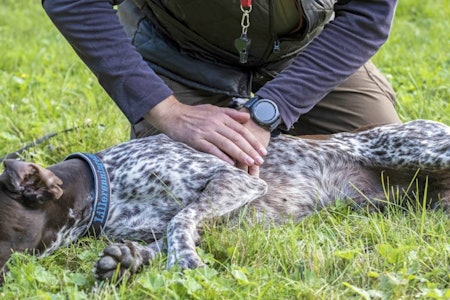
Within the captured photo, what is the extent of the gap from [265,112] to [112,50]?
0.83 meters

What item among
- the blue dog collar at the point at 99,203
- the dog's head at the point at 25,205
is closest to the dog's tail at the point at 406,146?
the blue dog collar at the point at 99,203

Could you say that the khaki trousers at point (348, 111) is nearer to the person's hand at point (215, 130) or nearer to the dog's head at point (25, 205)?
the person's hand at point (215, 130)

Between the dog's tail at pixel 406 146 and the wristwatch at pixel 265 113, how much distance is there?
0.57 metres

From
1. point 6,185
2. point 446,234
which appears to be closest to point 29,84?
point 6,185

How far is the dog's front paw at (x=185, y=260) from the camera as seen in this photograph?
144 inches

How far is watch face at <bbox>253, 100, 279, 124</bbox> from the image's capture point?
14.5 feet

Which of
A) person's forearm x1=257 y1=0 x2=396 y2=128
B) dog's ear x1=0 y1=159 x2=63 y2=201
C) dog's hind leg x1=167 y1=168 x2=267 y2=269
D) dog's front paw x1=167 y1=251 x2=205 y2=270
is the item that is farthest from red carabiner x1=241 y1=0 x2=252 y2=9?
dog's front paw x1=167 y1=251 x2=205 y2=270

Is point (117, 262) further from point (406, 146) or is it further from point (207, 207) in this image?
point (406, 146)

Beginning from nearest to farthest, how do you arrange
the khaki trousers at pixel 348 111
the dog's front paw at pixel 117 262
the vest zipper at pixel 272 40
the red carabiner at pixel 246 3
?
the dog's front paw at pixel 117 262, the red carabiner at pixel 246 3, the vest zipper at pixel 272 40, the khaki trousers at pixel 348 111

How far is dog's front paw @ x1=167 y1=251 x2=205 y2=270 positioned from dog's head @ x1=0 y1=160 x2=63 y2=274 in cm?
64

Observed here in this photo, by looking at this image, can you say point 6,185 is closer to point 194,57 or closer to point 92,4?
point 92,4

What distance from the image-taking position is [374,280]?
11.3 feet

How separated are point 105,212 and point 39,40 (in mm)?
5445

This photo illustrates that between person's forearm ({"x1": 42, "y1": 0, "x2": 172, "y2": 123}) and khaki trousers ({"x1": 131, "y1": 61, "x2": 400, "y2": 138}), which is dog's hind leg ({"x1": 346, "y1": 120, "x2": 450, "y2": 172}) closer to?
khaki trousers ({"x1": 131, "y1": 61, "x2": 400, "y2": 138})
